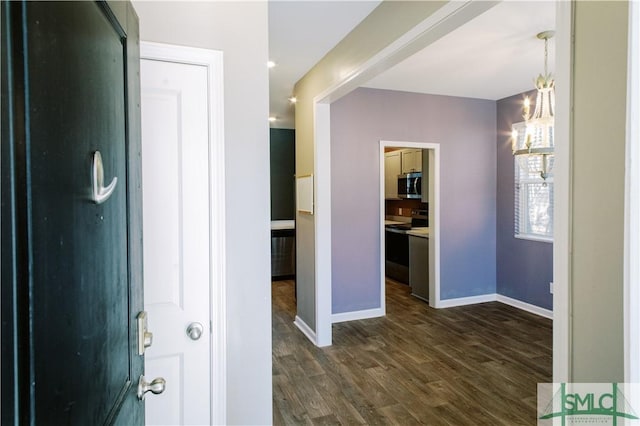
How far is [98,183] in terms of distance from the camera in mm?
697

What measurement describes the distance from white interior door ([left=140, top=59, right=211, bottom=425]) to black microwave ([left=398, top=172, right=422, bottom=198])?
4768 mm

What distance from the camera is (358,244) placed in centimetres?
446

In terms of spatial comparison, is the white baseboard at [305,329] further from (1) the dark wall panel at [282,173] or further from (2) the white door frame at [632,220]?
(1) the dark wall panel at [282,173]

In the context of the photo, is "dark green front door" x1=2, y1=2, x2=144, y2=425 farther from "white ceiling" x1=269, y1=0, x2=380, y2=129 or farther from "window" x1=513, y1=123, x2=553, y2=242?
"window" x1=513, y1=123, x2=553, y2=242

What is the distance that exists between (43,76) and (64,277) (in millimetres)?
297

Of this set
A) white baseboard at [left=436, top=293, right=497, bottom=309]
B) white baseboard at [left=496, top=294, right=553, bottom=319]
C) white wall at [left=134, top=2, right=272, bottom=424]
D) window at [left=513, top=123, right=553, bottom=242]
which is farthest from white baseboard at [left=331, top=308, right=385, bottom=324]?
white wall at [left=134, top=2, right=272, bottom=424]

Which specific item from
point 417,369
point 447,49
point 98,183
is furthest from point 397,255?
point 98,183

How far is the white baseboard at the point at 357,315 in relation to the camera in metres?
4.38

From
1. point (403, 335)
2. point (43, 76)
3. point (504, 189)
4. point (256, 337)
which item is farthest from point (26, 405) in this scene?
point (504, 189)

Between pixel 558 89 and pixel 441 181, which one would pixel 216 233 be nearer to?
pixel 558 89

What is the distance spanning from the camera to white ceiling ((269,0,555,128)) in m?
2.59

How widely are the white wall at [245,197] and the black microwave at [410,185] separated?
457 cm

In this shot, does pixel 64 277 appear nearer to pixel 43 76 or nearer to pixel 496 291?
pixel 43 76

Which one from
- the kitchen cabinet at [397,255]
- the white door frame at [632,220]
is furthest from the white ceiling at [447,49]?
the kitchen cabinet at [397,255]
